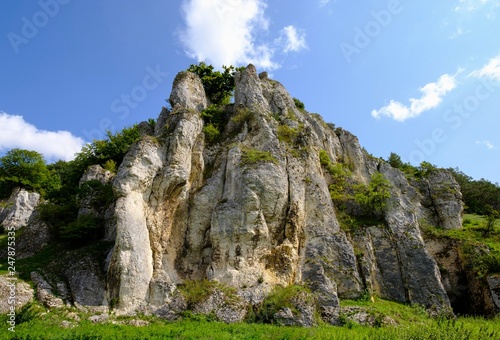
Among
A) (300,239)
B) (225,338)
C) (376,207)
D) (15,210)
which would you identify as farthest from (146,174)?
(15,210)

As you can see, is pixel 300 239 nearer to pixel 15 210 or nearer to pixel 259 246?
pixel 259 246

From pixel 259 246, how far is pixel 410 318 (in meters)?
9.71

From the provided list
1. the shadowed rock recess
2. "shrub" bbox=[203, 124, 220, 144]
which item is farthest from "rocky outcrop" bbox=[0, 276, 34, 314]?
"shrub" bbox=[203, 124, 220, 144]

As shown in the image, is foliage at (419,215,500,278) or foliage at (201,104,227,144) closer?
foliage at (419,215,500,278)

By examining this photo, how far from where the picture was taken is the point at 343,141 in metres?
39.9

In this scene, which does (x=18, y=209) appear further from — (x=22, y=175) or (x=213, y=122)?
(x=213, y=122)

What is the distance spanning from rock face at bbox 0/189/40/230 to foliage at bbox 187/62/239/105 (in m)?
23.0

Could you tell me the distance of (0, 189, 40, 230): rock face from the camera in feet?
116

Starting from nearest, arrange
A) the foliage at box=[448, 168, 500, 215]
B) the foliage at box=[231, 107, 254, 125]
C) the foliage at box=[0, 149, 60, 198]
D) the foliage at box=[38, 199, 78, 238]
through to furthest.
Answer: the foliage at box=[38, 199, 78, 238] → the foliage at box=[231, 107, 254, 125] → the foliage at box=[0, 149, 60, 198] → the foliage at box=[448, 168, 500, 215]

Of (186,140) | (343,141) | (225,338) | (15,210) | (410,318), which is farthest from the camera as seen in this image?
(343,141)

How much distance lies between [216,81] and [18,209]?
25657 mm

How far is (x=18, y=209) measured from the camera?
3653 cm

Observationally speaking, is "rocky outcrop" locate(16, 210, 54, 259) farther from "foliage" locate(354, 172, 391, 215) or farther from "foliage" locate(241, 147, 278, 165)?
"foliage" locate(354, 172, 391, 215)

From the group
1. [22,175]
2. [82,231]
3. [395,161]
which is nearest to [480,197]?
[395,161]
